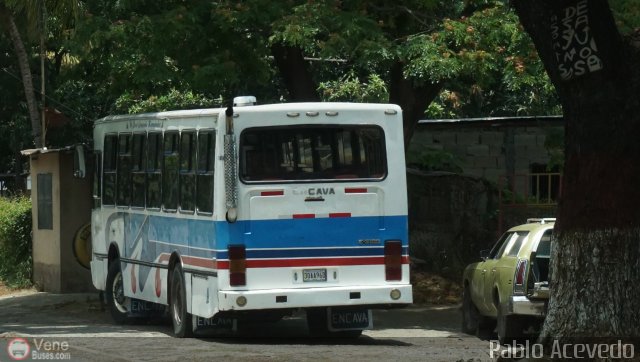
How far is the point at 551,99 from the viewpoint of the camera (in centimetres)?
3322

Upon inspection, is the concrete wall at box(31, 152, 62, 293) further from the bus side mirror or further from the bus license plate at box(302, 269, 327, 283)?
the bus license plate at box(302, 269, 327, 283)

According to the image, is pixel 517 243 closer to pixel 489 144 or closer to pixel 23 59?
pixel 489 144

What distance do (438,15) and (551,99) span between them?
1276cm

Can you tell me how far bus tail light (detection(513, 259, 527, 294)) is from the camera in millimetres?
14766

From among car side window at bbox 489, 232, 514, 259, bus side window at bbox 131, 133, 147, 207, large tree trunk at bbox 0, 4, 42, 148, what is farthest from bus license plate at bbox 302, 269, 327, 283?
large tree trunk at bbox 0, 4, 42, 148

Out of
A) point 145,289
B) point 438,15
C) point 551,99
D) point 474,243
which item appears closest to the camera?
point 145,289

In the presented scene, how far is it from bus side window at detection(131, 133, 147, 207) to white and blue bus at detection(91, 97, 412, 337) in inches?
65.9

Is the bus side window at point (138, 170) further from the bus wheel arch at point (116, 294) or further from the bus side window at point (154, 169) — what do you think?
the bus wheel arch at point (116, 294)

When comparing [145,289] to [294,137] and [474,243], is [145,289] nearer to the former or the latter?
[294,137]

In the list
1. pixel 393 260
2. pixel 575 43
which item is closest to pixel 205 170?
pixel 393 260

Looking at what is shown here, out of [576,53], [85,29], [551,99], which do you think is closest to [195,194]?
[85,29]

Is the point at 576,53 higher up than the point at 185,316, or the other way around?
the point at 576,53

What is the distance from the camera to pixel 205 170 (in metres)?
15.6

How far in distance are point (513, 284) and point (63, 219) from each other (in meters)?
10.4
